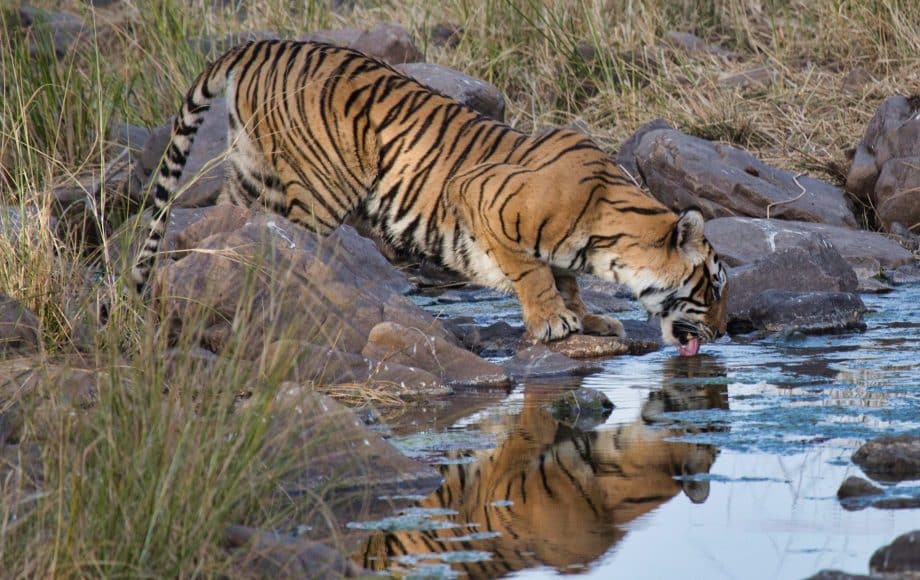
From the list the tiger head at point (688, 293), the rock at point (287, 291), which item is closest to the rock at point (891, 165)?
the tiger head at point (688, 293)

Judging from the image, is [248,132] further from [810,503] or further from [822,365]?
[810,503]

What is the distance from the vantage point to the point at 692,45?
44.6 ft

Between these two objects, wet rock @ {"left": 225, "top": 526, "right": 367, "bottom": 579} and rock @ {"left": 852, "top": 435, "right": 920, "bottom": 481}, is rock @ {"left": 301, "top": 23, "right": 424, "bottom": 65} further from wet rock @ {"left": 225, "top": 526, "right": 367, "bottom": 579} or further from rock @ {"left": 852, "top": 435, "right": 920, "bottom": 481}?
wet rock @ {"left": 225, "top": 526, "right": 367, "bottom": 579}

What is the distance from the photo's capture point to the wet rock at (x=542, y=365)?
675 cm

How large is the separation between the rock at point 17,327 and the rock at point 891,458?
310cm

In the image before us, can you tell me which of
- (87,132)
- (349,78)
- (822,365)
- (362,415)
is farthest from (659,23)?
(362,415)

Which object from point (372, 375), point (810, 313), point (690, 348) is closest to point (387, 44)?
point (810, 313)

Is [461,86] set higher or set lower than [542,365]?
higher

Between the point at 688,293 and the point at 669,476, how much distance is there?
8.81ft

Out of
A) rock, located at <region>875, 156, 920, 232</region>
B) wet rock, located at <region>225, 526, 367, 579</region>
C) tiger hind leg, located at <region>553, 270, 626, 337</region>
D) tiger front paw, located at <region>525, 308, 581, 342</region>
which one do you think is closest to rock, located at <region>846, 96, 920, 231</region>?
rock, located at <region>875, 156, 920, 232</region>

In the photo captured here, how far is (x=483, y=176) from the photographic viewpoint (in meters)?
7.41

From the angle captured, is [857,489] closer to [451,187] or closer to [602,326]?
[602,326]

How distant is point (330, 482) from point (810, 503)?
143 centimetres

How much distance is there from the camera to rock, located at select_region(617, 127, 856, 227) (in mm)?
10117
